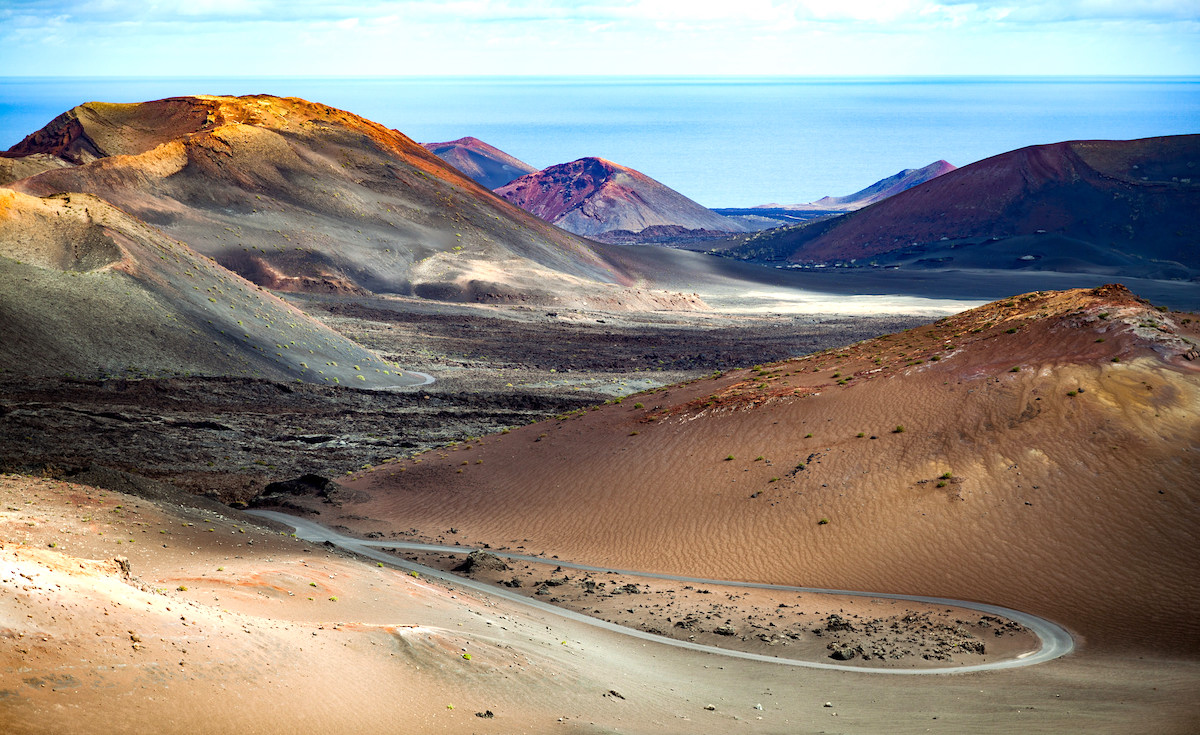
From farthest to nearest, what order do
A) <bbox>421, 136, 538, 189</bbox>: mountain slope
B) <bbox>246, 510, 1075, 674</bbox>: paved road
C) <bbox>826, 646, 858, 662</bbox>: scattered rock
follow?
1. <bbox>421, 136, 538, 189</bbox>: mountain slope
2. <bbox>826, 646, 858, 662</bbox>: scattered rock
3. <bbox>246, 510, 1075, 674</bbox>: paved road

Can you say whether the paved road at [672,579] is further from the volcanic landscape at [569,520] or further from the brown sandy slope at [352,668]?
the brown sandy slope at [352,668]

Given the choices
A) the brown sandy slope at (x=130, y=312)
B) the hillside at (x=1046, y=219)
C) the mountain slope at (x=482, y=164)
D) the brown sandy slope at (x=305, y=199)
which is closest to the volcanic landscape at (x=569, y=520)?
the brown sandy slope at (x=130, y=312)

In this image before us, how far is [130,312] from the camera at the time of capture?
3422cm

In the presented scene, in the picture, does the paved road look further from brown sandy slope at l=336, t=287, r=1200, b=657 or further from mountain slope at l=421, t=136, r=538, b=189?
mountain slope at l=421, t=136, r=538, b=189

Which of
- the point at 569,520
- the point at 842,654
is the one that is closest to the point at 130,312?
the point at 569,520

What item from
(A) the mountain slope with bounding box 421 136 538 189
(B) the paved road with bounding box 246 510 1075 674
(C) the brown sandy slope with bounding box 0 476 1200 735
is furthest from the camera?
(A) the mountain slope with bounding box 421 136 538 189

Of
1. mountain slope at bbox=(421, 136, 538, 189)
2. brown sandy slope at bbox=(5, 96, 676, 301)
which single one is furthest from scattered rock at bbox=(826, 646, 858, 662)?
mountain slope at bbox=(421, 136, 538, 189)

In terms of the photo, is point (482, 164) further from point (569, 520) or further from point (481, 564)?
point (481, 564)

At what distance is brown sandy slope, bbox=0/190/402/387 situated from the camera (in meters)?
31.6

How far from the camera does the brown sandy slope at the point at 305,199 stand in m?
61.8

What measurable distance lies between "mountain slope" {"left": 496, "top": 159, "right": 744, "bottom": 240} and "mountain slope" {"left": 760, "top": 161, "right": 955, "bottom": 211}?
2939 centimetres

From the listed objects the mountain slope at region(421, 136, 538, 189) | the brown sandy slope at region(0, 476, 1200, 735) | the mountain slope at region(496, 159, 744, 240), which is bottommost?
the brown sandy slope at region(0, 476, 1200, 735)

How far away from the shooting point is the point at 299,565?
50.4ft

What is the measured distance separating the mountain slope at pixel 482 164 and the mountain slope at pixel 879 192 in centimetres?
4438
